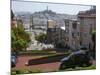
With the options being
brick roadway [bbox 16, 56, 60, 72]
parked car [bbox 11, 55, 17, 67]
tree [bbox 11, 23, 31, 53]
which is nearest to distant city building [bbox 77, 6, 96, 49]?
brick roadway [bbox 16, 56, 60, 72]

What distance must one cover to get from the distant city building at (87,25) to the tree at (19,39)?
0.68 metres

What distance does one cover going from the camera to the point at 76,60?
8.59 ft

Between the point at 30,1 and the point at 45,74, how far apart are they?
34.7 inches

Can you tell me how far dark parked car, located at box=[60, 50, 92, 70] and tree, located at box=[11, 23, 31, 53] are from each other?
0.51 meters

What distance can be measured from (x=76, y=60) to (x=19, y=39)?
0.76 m

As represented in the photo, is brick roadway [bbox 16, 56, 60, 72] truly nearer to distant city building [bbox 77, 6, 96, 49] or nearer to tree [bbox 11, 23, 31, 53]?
tree [bbox 11, 23, 31, 53]

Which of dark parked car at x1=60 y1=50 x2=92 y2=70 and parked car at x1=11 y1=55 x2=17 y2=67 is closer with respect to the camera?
parked car at x1=11 y1=55 x2=17 y2=67

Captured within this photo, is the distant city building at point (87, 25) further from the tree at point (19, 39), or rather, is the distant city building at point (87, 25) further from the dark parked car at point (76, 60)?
the tree at point (19, 39)

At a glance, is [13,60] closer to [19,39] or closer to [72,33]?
[19,39]

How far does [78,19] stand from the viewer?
2.62 metres

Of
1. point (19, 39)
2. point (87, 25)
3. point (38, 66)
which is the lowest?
point (38, 66)

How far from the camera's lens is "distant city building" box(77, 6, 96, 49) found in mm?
2623

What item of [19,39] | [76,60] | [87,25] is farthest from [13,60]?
[87,25]
